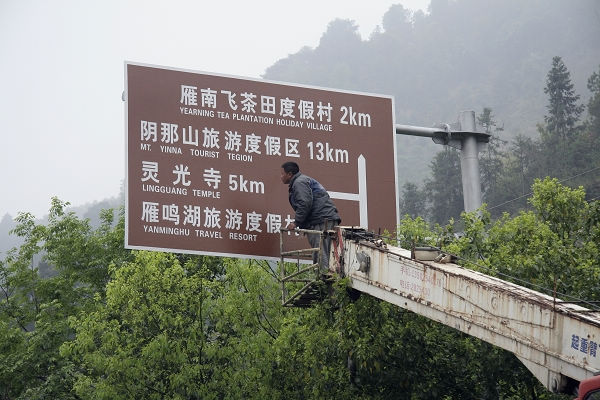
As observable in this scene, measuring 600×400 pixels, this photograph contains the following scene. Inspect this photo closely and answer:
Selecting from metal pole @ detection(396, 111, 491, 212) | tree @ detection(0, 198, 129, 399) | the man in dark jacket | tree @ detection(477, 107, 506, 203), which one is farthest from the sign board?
tree @ detection(477, 107, 506, 203)

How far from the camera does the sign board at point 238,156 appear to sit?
13.6 m

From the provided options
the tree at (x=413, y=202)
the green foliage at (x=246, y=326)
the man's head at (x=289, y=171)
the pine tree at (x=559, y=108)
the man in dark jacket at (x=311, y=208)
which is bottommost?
the green foliage at (x=246, y=326)

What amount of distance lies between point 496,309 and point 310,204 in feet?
13.8

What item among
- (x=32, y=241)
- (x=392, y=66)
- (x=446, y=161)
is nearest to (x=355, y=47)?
(x=392, y=66)

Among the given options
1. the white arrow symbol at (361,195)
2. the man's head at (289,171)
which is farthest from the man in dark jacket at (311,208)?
the white arrow symbol at (361,195)

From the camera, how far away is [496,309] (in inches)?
325

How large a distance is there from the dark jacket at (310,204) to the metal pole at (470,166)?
143 inches

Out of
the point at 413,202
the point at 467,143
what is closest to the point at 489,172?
the point at 413,202

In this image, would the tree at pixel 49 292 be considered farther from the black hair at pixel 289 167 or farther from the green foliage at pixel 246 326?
the black hair at pixel 289 167

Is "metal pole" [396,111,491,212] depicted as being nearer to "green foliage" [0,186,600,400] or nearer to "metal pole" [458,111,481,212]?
"metal pole" [458,111,481,212]

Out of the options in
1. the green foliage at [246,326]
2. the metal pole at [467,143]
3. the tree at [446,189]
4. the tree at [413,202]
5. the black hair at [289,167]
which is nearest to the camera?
the green foliage at [246,326]

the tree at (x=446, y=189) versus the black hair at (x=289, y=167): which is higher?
the tree at (x=446, y=189)

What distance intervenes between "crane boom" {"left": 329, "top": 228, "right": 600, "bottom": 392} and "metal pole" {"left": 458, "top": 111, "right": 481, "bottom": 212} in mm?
4946

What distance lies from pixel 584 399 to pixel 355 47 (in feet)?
573
